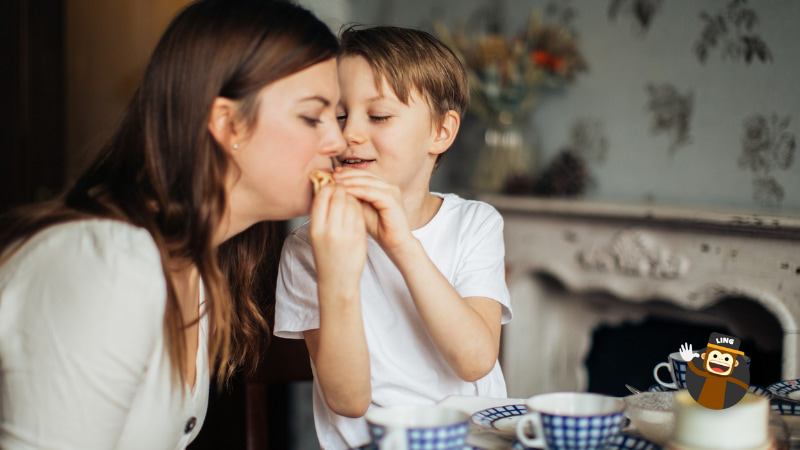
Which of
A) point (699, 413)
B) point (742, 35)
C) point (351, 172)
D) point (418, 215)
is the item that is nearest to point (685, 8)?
point (742, 35)

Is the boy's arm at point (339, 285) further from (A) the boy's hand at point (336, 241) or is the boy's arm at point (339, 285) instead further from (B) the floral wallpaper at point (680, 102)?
(B) the floral wallpaper at point (680, 102)

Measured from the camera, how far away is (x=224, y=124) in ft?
3.02

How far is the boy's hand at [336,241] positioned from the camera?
3.10 feet

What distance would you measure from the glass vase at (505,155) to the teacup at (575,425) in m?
1.86

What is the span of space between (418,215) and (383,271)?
0.44 feet

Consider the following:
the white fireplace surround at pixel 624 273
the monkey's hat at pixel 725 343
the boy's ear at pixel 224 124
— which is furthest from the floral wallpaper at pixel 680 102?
the boy's ear at pixel 224 124

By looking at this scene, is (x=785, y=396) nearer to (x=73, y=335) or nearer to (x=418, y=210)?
(x=418, y=210)

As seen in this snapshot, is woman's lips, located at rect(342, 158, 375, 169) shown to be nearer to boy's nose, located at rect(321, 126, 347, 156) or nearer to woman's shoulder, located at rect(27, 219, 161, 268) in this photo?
boy's nose, located at rect(321, 126, 347, 156)

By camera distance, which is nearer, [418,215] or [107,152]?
[107,152]

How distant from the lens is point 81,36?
2.93 metres

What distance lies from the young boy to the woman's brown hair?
20 centimetres

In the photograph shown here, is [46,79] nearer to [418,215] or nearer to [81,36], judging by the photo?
[81,36]

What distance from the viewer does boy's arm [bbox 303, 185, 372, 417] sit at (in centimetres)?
95

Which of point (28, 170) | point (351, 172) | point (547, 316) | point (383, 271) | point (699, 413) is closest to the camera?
point (699, 413)
